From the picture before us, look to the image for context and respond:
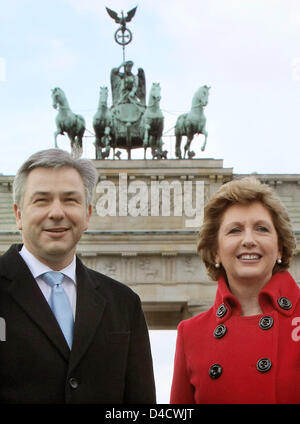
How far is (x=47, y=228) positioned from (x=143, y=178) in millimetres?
21550

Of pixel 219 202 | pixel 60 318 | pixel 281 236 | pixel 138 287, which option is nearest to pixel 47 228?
pixel 60 318

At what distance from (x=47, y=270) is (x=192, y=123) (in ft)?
74.3

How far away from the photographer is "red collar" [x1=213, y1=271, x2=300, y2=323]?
12.5ft

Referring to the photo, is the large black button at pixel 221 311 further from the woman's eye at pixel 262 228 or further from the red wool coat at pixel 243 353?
the woman's eye at pixel 262 228

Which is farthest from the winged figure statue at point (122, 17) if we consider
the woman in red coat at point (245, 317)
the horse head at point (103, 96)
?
the woman in red coat at point (245, 317)

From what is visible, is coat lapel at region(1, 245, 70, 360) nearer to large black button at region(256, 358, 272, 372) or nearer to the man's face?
the man's face

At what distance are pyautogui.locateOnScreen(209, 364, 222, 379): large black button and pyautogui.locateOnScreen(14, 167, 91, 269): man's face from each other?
0.81m

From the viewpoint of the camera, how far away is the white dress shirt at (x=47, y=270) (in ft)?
12.2

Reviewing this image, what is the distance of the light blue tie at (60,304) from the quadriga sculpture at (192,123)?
22.6 m

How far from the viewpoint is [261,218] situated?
3.86 metres

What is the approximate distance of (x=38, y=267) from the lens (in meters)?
3.74

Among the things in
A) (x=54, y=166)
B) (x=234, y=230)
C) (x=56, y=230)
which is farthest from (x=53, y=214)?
(x=234, y=230)
